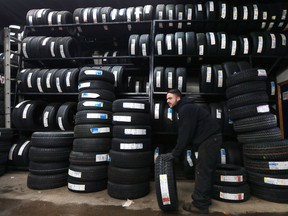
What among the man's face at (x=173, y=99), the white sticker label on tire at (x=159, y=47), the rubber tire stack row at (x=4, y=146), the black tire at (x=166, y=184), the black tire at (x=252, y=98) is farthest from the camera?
the white sticker label on tire at (x=159, y=47)

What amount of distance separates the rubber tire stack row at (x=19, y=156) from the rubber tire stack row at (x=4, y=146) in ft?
0.32

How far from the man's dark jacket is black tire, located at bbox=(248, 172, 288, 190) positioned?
0.99 metres

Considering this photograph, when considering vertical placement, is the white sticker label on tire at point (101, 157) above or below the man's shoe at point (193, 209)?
above

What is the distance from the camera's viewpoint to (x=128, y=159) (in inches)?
87.0

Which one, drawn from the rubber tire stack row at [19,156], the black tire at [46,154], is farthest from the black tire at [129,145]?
the rubber tire stack row at [19,156]

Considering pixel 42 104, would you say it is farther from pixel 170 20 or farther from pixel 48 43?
pixel 170 20

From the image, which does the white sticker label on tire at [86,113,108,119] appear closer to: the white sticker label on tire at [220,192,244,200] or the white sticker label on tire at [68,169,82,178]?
the white sticker label on tire at [68,169,82,178]

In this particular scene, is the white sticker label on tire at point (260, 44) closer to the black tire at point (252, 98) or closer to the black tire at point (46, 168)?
the black tire at point (252, 98)

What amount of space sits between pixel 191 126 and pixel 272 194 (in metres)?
1.49

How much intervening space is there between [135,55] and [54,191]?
2.82 m

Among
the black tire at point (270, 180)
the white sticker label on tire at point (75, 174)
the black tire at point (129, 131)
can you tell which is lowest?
the black tire at point (270, 180)

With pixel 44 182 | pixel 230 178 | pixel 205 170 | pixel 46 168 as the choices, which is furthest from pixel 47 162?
pixel 230 178

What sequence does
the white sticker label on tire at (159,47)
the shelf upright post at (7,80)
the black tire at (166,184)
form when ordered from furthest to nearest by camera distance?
the shelf upright post at (7,80), the white sticker label on tire at (159,47), the black tire at (166,184)

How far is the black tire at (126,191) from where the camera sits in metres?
2.17
